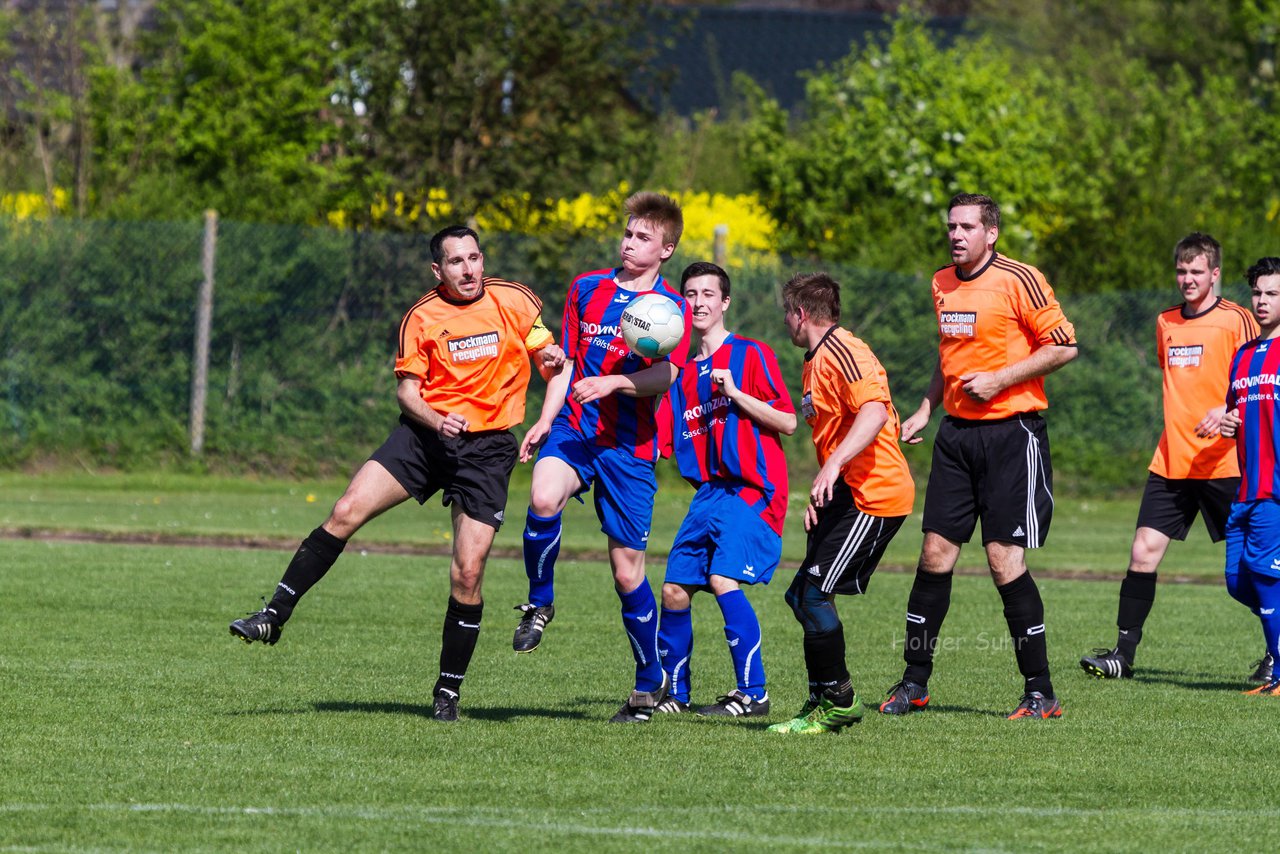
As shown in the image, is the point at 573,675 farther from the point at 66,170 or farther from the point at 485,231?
the point at 66,170

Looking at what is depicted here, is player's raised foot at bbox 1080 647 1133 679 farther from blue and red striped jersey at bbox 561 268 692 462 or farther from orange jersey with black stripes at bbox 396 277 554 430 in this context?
orange jersey with black stripes at bbox 396 277 554 430

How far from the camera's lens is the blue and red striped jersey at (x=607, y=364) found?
8.11 meters

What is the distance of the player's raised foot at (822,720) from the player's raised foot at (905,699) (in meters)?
0.65

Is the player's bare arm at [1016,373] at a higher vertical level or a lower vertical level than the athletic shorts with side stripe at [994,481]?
higher

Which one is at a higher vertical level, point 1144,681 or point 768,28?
point 768,28

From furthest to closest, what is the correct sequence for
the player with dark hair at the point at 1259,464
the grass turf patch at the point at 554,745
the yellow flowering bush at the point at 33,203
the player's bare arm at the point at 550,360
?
the yellow flowering bush at the point at 33,203, the player with dark hair at the point at 1259,464, the player's bare arm at the point at 550,360, the grass turf patch at the point at 554,745

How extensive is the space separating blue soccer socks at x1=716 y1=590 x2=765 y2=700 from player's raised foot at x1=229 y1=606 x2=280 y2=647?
1875mm

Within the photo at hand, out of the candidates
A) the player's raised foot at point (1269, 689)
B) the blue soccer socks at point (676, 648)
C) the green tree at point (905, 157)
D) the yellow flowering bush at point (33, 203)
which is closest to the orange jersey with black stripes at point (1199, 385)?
the player's raised foot at point (1269, 689)

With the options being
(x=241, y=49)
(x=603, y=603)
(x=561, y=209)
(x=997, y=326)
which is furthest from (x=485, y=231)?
→ (x=997, y=326)

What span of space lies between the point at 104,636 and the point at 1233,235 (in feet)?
59.7

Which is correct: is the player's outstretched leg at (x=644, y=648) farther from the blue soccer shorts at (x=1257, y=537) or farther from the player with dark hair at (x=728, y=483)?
the blue soccer shorts at (x=1257, y=537)

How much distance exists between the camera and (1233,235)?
24047 mm

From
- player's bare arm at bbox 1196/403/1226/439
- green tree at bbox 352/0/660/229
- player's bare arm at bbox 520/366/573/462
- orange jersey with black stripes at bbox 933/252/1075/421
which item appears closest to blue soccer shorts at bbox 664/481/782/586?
player's bare arm at bbox 520/366/573/462

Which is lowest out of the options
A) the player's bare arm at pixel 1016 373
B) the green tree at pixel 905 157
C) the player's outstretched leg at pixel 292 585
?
the player's outstretched leg at pixel 292 585
